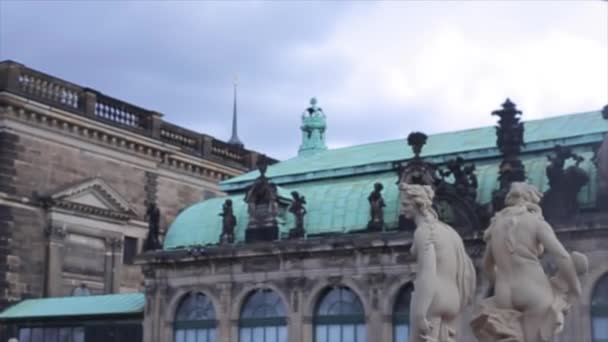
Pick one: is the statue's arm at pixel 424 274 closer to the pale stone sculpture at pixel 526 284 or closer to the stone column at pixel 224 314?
the pale stone sculpture at pixel 526 284

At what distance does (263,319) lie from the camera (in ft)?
112

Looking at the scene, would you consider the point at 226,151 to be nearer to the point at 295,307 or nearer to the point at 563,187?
the point at 295,307

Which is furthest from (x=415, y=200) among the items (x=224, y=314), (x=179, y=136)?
(x=179, y=136)

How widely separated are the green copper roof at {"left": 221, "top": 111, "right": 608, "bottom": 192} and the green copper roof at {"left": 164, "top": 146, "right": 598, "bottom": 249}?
31 centimetres

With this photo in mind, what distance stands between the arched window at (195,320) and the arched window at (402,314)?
606cm

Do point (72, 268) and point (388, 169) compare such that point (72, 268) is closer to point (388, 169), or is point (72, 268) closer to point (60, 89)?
point (60, 89)

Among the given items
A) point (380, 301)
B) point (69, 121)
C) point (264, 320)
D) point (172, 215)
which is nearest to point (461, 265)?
point (380, 301)

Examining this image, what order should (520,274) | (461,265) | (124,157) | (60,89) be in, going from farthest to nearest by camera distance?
1. (124,157)
2. (60,89)
3. (461,265)
4. (520,274)

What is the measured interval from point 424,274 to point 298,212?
2257 centimetres

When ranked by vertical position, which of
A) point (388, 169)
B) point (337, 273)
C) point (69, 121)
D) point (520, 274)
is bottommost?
point (520, 274)

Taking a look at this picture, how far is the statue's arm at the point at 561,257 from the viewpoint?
1081cm

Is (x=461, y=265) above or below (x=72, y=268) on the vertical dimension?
below

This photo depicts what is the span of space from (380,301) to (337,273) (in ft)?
5.20

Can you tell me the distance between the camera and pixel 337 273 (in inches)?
1291
